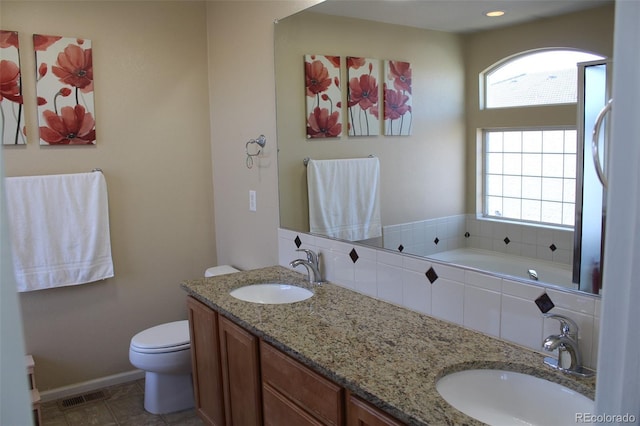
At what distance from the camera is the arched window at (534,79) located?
5.01ft

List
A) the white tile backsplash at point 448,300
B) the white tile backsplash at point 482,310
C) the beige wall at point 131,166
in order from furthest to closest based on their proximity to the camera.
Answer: the beige wall at point 131,166 < the white tile backsplash at point 448,300 < the white tile backsplash at point 482,310

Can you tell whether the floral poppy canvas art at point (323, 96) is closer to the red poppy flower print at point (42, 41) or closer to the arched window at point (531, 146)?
the arched window at point (531, 146)

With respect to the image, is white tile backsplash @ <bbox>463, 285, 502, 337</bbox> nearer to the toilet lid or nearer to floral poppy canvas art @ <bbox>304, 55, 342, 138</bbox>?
floral poppy canvas art @ <bbox>304, 55, 342, 138</bbox>

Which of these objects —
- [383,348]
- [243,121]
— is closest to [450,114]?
[383,348]

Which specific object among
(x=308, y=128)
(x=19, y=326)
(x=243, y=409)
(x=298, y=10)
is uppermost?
(x=298, y=10)

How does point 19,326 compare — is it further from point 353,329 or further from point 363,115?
point 363,115

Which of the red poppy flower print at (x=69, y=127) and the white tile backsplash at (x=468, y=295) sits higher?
the red poppy flower print at (x=69, y=127)

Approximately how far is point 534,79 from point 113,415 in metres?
2.84

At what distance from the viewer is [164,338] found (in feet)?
10.1

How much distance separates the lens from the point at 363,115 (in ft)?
7.79

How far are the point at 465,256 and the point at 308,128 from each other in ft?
3.76

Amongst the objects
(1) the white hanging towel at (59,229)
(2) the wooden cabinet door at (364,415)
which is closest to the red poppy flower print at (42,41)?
(1) the white hanging towel at (59,229)

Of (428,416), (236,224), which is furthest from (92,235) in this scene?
(428,416)

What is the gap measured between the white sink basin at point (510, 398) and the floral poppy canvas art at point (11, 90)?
106 inches
